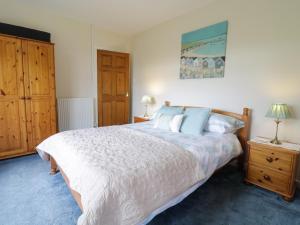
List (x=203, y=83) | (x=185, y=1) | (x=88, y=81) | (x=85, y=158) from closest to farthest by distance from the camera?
(x=85, y=158) → (x=185, y=1) → (x=203, y=83) → (x=88, y=81)

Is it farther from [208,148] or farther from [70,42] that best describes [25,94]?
[208,148]

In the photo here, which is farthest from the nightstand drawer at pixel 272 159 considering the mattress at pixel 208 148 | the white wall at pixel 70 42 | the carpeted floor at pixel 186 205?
the white wall at pixel 70 42

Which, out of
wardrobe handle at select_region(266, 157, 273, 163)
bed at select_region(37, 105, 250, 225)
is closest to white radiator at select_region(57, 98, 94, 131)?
bed at select_region(37, 105, 250, 225)

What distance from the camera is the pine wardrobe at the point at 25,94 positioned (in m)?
2.70

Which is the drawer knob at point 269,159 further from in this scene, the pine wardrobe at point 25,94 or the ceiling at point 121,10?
the pine wardrobe at point 25,94

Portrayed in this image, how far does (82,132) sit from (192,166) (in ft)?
4.89

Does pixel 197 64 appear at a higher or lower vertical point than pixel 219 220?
higher

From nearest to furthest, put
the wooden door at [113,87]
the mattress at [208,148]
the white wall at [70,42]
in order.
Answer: the mattress at [208,148]
the white wall at [70,42]
the wooden door at [113,87]

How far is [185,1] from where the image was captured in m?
2.81

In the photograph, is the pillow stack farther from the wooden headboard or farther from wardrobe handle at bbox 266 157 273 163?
wardrobe handle at bbox 266 157 273 163

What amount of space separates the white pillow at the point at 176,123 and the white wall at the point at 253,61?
0.74 m

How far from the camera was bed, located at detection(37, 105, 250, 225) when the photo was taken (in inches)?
46.1

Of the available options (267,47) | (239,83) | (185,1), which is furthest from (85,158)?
(185,1)

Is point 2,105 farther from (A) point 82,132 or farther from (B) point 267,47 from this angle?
(B) point 267,47
